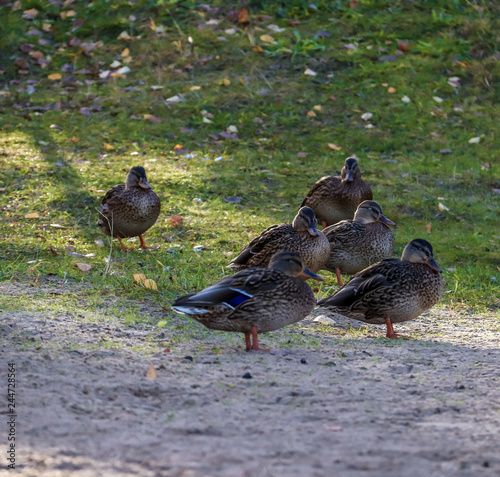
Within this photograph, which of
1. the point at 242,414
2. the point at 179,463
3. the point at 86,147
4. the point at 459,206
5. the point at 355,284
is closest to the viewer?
the point at 179,463

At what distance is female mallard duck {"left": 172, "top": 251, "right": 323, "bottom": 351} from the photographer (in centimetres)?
480

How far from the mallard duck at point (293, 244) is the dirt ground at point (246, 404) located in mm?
1021

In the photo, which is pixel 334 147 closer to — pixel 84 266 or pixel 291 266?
pixel 84 266

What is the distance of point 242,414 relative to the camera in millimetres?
3602

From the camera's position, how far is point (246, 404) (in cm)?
375

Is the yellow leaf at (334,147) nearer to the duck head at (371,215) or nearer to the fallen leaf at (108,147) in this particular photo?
the fallen leaf at (108,147)

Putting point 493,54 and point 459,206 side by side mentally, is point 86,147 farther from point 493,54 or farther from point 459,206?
point 493,54

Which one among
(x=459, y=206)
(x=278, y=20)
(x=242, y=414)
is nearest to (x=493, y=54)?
(x=278, y=20)

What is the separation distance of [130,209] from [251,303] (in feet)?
10.4

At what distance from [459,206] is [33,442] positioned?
7.13m

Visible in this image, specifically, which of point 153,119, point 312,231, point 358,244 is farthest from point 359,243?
point 153,119

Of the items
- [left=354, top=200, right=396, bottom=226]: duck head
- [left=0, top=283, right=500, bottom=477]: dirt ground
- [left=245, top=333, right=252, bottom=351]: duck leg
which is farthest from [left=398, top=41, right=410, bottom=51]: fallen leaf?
[left=245, top=333, right=252, bottom=351]: duck leg

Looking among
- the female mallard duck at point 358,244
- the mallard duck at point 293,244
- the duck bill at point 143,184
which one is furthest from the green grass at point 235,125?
the duck bill at point 143,184

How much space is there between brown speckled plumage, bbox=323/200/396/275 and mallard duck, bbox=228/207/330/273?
418 mm
